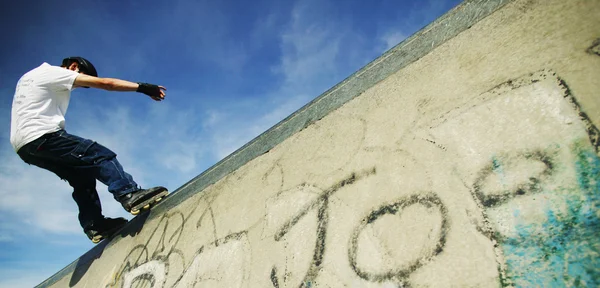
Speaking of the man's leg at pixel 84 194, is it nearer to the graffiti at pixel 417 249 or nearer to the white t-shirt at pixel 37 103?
the white t-shirt at pixel 37 103

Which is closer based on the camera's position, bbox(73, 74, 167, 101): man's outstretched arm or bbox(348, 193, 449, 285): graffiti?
bbox(348, 193, 449, 285): graffiti

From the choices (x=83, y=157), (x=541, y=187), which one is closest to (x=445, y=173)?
(x=541, y=187)

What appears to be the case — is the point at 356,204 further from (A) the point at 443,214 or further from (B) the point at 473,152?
(B) the point at 473,152

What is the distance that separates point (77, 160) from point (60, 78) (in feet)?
2.53

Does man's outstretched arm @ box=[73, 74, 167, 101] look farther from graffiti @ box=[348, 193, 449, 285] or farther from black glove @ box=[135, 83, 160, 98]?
graffiti @ box=[348, 193, 449, 285]

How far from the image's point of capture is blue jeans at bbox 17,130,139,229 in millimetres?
2719

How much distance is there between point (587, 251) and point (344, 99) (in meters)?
1.40

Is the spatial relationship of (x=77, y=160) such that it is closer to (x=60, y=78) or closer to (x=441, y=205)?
(x=60, y=78)

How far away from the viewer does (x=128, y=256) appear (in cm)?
298

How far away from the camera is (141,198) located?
294 centimetres

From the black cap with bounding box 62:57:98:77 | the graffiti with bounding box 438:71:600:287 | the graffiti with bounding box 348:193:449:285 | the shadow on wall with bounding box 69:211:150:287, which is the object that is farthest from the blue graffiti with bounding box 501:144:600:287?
the black cap with bounding box 62:57:98:77

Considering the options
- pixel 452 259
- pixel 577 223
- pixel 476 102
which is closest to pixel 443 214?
pixel 452 259

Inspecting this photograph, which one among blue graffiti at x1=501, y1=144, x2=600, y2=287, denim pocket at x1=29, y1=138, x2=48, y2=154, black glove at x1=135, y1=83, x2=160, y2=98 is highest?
black glove at x1=135, y1=83, x2=160, y2=98

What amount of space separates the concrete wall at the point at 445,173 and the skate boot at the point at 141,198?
968mm
